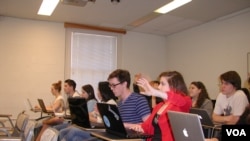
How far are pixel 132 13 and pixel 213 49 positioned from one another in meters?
1.99

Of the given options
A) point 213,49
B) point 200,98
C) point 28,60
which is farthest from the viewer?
point 28,60

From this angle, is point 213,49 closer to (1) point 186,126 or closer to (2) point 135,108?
(2) point 135,108

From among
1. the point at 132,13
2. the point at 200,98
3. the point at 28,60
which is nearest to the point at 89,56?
the point at 28,60

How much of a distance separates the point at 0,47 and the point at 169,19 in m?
3.78

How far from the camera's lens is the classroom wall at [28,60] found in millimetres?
6184

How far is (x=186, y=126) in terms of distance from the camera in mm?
1697

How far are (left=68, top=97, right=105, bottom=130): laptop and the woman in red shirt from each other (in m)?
0.61

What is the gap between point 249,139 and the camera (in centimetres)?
152

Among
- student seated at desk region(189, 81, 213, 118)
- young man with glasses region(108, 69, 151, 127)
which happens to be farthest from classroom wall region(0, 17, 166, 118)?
young man with glasses region(108, 69, 151, 127)

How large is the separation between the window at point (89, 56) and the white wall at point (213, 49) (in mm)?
1728

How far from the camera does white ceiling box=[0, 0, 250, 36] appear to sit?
16.8 ft

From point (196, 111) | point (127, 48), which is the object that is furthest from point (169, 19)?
point (196, 111)

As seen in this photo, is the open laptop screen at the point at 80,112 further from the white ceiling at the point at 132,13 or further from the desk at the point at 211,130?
the white ceiling at the point at 132,13

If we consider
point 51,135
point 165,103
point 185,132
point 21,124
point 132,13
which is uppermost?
point 132,13
